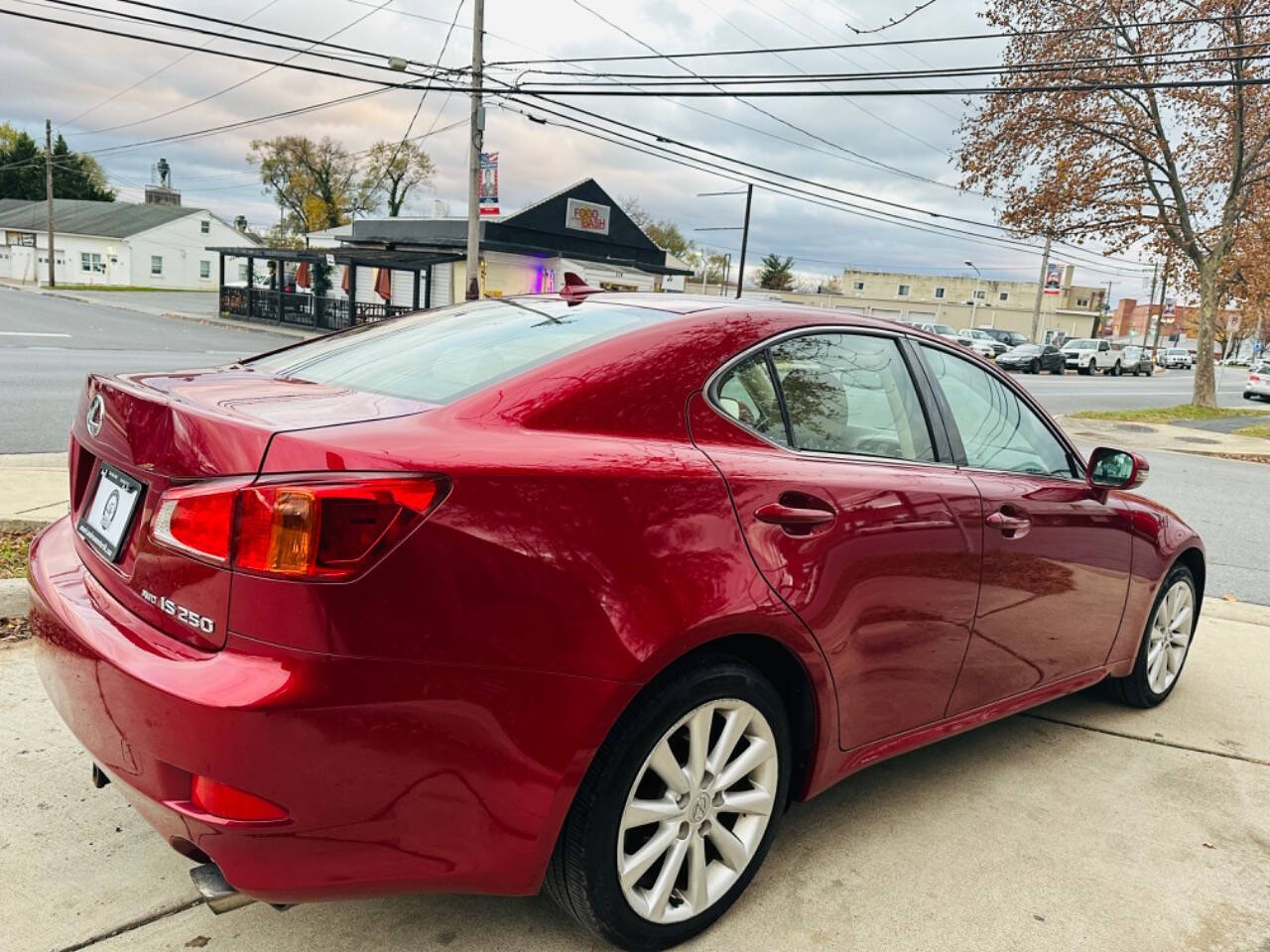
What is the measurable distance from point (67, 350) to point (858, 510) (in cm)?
1956

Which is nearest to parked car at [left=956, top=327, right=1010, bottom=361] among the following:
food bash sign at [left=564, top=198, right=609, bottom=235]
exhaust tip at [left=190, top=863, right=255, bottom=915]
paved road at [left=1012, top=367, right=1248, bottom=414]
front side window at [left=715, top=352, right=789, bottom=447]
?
paved road at [left=1012, top=367, right=1248, bottom=414]

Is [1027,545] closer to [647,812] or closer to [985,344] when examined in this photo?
[647,812]

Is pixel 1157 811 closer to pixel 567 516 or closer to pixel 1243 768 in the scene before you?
pixel 1243 768

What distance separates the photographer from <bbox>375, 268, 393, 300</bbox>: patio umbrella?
36719 mm

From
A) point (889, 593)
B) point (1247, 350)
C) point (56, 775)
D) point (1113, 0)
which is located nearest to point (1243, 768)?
point (889, 593)

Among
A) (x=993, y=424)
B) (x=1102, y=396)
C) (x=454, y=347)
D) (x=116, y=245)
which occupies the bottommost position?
(x=1102, y=396)

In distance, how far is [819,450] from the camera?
267cm

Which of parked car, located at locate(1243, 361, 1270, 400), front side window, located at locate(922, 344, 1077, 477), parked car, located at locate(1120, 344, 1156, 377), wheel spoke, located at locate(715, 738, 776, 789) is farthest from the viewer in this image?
parked car, located at locate(1120, 344, 1156, 377)

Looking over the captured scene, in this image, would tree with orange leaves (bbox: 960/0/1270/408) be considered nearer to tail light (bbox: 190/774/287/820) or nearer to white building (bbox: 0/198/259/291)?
tail light (bbox: 190/774/287/820)

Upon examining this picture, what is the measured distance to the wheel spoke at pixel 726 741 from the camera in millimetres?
2367

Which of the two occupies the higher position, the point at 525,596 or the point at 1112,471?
the point at 1112,471

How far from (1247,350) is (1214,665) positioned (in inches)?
5713

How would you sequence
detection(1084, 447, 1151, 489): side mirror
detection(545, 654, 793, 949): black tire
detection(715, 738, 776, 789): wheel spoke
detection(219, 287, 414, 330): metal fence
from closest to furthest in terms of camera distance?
detection(545, 654, 793, 949): black tire < detection(715, 738, 776, 789): wheel spoke < detection(1084, 447, 1151, 489): side mirror < detection(219, 287, 414, 330): metal fence

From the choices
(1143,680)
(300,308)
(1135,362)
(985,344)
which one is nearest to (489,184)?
(300,308)
